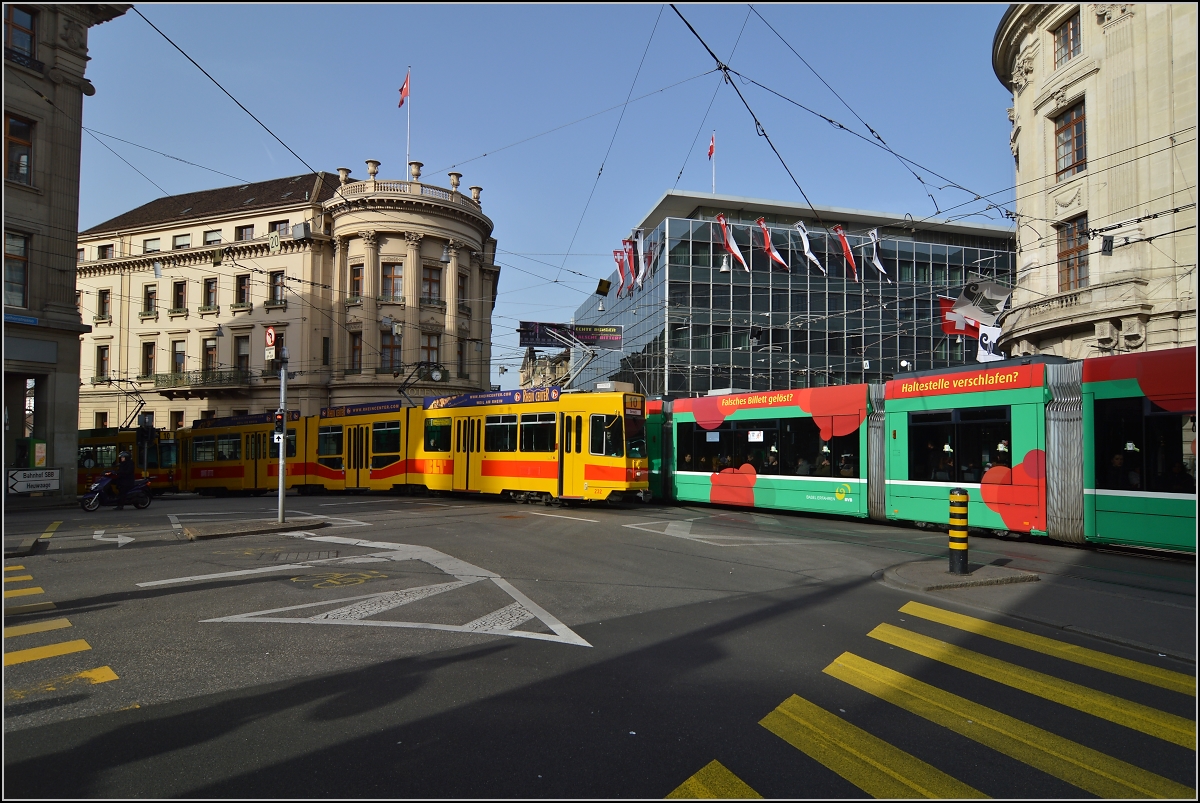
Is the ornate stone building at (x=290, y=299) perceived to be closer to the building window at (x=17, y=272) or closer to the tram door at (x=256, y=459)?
the tram door at (x=256, y=459)

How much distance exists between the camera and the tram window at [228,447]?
107 feet

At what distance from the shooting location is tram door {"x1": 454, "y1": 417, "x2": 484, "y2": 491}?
23.5 meters

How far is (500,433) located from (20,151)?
18498 millimetres

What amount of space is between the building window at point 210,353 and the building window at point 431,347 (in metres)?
14.4

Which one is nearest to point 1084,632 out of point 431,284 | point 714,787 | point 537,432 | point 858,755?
point 858,755

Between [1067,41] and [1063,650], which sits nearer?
[1063,650]

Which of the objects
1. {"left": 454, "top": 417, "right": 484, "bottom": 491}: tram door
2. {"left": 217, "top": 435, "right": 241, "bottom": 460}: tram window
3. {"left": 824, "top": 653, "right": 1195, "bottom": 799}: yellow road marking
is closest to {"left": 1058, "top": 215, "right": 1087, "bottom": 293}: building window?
{"left": 454, "top": 417, "right": 484, "bottom": 491}: tram door

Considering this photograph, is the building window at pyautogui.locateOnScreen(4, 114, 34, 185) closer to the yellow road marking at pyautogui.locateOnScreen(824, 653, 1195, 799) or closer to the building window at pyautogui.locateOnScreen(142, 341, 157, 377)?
the building window at pyautogui.locateOnScreen(142, 341, 157, 377)

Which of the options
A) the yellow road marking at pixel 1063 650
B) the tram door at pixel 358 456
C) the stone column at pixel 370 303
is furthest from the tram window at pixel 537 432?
the stone column at pixel 370 303

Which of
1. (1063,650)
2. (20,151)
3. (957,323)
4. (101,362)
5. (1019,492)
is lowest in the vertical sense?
(1063,650)

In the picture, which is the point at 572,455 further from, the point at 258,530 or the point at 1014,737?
the point at 1014,737

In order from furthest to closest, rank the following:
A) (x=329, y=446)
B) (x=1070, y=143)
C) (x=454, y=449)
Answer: (x=329, y=446), (x=1070, y=143), (x=454, y=449)

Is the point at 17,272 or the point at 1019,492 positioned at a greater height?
the point at 17,272

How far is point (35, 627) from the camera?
733cm
